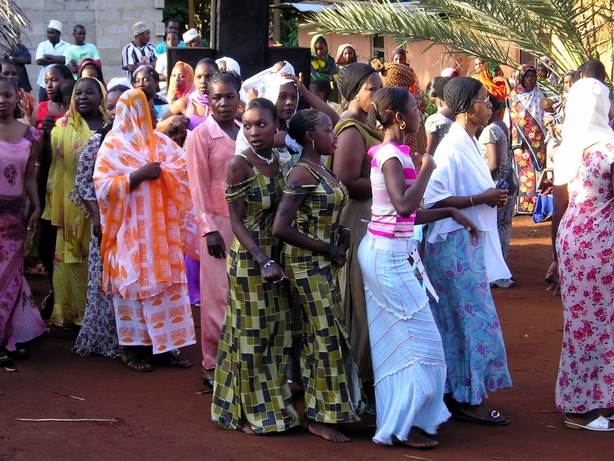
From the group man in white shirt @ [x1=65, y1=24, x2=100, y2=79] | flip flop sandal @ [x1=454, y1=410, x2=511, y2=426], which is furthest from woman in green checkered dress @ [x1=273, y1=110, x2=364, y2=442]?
man in white shirt @ [x1=65, y1=24, x2=100, y2=79]

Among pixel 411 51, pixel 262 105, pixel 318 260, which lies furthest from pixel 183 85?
pixel 411 51

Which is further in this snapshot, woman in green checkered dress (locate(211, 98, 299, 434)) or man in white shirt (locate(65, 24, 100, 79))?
man in white shirt (locate(65, 24, 100, 79))

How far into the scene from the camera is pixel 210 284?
19.5 feet

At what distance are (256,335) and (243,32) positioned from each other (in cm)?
576

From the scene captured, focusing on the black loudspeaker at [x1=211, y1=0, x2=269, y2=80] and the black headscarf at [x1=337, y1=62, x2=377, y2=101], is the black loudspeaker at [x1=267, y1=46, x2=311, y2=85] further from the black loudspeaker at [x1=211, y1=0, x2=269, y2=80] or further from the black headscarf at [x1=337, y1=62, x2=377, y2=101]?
the black headscarf at [x1=337, y1=62, x2=377, y2=101]

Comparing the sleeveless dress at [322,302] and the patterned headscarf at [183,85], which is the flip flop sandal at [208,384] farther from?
the patterned headscarf at [183,85]

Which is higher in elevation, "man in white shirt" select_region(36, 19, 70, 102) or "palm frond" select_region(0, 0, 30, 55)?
"man in white shirt" select_region(36, 19, 70, 102)

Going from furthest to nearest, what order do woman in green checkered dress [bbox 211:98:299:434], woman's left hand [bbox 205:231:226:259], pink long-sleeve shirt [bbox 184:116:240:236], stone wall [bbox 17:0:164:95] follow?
1. stone wall [bbox 17:0:164:95]
2. pink long-sleeve shirt [bbox 184:116:240:236]
3. woman's left hand [bbox 205:231:226:259]
4. woman in green checkered dress [bbox 211:98:299:434]

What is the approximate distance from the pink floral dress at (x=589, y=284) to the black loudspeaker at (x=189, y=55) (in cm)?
551

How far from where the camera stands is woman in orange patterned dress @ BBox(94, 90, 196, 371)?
20.9 ft

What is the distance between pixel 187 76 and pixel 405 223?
5016mm

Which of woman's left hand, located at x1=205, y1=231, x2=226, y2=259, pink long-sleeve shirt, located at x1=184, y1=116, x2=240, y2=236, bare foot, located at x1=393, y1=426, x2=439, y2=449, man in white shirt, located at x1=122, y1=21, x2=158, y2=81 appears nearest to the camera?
bare foot, located at x1=393, y1=426, x2=439, y2=449

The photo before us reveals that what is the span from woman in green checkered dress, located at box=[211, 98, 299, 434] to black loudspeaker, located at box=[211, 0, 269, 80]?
16.6ft

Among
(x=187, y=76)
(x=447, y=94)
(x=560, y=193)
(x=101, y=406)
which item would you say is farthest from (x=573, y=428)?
(x=187, y=76)
